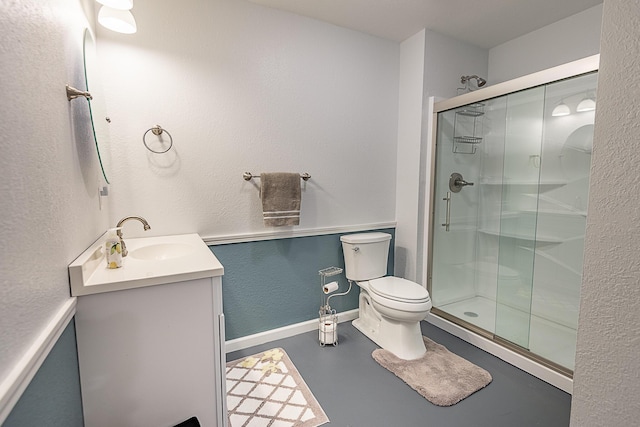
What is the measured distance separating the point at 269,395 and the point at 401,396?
0.72 meters

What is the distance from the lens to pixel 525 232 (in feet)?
7.66

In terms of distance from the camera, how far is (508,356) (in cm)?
A: 201

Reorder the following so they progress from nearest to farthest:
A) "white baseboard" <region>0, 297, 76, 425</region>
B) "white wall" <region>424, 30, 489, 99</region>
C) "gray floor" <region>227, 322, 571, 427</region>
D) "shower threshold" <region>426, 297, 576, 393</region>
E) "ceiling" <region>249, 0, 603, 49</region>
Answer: "white baseboard" <region>0, 297, 76, 425</region> → "gray floor" <region>227, 322, 571, 427</region> → "shower threshold" <region>426, 297, 576, 393</region> → "ceiling" <region>249, 0, 603, 49</region> → "white wall" <region>424, 30, 489, 99</region>

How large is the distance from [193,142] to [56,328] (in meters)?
1.32

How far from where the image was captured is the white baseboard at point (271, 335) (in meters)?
2.12

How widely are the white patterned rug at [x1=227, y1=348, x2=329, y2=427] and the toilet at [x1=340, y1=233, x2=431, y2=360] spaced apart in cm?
67

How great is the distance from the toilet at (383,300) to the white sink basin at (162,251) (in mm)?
1162

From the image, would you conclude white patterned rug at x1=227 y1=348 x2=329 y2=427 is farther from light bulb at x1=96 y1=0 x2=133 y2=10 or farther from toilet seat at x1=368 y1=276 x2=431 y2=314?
light bulb at x1=96 y1=0 x2=133 y2=10

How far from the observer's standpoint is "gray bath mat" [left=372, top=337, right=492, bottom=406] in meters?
1.68

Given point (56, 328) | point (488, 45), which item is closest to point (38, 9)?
point (56, 328)

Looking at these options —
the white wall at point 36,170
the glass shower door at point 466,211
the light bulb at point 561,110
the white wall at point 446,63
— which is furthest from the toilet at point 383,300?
the white wall at point 36,170

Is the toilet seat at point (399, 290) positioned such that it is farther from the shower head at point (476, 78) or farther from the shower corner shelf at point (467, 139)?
the shower head at point (476, 78)

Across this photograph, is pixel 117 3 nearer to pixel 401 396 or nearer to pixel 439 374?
pixel 401 396

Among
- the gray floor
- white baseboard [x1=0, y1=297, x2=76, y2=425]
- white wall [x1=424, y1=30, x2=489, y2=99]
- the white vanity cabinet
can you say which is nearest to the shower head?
white wall [x1=424, y1=30, x2=489, y2=99]
